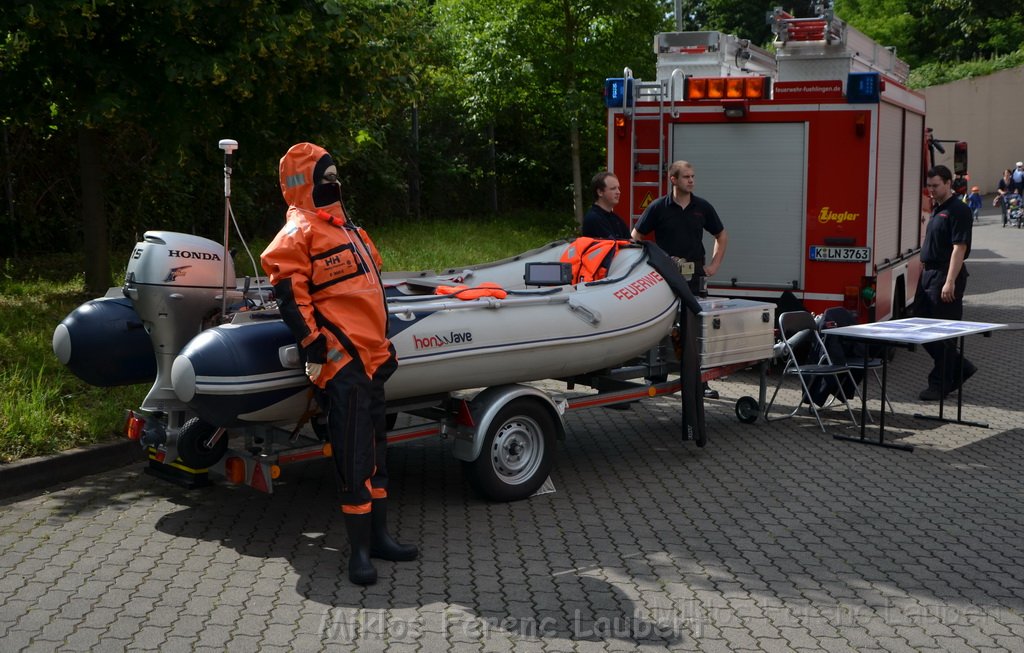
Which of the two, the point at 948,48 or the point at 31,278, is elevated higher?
the point at 948,48

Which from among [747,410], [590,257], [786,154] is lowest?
[747,410]

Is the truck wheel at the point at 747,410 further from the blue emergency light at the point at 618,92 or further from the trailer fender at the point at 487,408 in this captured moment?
the blue emergency light at the point at 618,92

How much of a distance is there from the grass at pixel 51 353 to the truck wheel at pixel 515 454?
2.71m

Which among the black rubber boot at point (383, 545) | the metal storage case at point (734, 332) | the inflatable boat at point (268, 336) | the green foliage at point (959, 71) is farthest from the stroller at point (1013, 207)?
the black rubber boot at point (383, 545)

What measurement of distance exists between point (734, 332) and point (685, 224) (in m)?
1.63

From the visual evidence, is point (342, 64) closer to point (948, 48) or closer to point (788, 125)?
point (788, 125)

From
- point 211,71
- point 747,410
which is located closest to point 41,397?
point 211,71

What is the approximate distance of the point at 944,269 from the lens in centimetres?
1008

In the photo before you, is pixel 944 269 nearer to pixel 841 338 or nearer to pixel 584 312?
pixel 841 338

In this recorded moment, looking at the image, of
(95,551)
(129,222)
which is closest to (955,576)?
(95,551)

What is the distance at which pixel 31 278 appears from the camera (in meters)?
13.3

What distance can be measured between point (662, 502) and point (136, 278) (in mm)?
3321

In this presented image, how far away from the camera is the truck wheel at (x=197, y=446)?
6.29m

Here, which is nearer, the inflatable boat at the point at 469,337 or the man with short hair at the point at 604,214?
the inflatable boat at the point at 469,337
